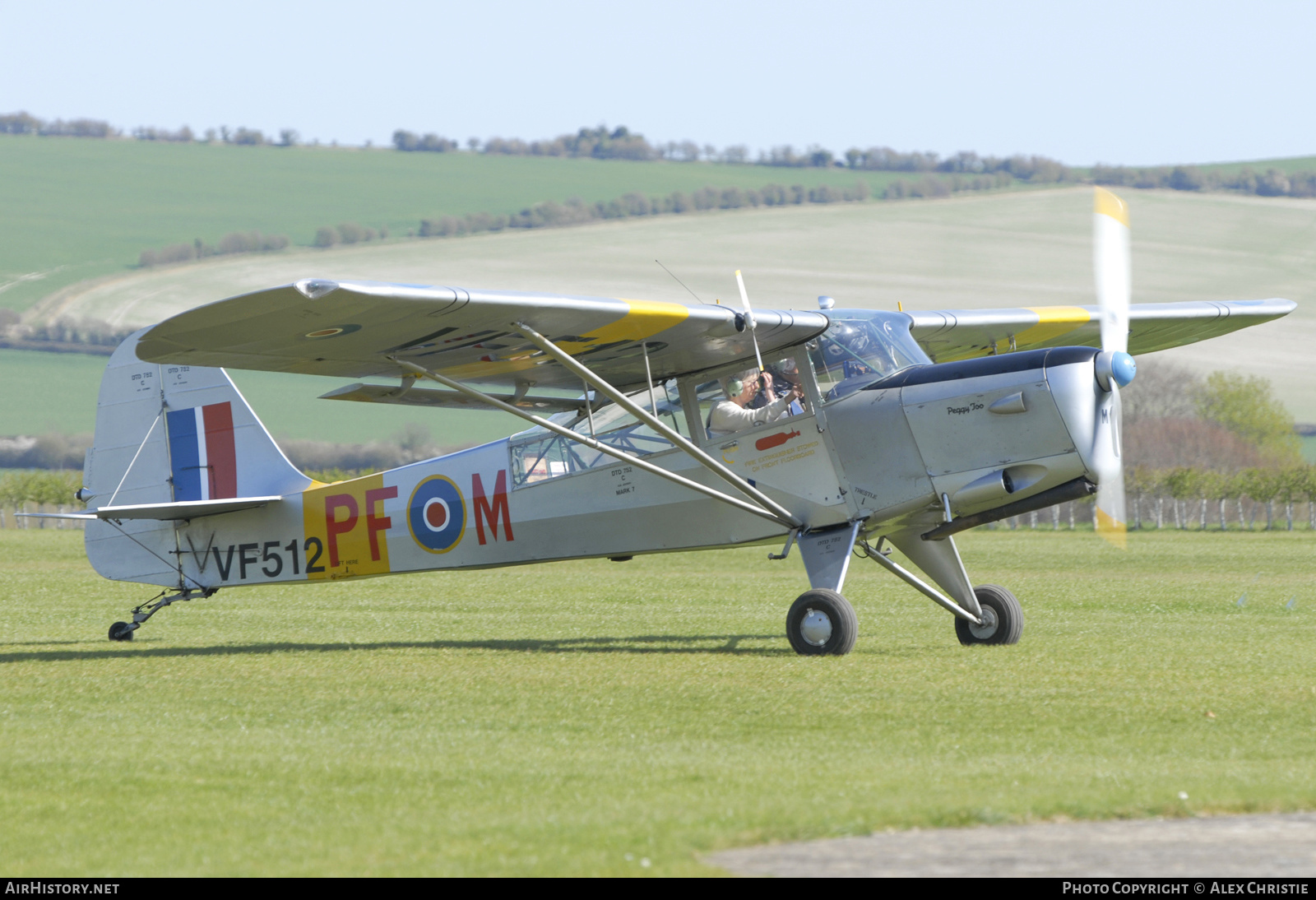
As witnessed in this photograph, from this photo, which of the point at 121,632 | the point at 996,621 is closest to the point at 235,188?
the point at 121,632

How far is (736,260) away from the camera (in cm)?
9794

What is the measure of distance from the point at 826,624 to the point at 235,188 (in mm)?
117212

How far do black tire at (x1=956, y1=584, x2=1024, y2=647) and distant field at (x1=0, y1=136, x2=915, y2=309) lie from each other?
90659 millimetres

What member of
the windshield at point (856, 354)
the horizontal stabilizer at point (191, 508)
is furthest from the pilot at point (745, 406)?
the horizontal stabilizer at point (191, 508)

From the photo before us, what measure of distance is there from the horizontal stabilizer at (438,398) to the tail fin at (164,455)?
1.97 m

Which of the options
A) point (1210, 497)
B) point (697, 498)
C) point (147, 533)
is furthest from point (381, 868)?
point (1210, 497)

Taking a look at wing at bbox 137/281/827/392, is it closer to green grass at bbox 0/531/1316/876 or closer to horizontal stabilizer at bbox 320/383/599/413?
horizontal stabilizer at bbox 320/383/599/413

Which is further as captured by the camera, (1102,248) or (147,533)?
(147,533)

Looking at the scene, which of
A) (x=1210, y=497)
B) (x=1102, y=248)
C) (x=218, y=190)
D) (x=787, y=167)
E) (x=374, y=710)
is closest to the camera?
(x=374, y=710)

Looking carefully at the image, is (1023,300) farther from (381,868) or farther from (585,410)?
(381,868)

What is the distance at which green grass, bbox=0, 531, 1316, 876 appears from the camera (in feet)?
19.0

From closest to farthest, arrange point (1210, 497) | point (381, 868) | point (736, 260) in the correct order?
1. point (381, 868)
2. point (1210, 497)
3. point (736, 260)

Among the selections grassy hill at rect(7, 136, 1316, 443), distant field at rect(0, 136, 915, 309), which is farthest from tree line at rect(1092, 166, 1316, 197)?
distant field at rect(0, 136, 915, 309)

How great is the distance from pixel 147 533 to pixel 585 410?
4.99 meters
